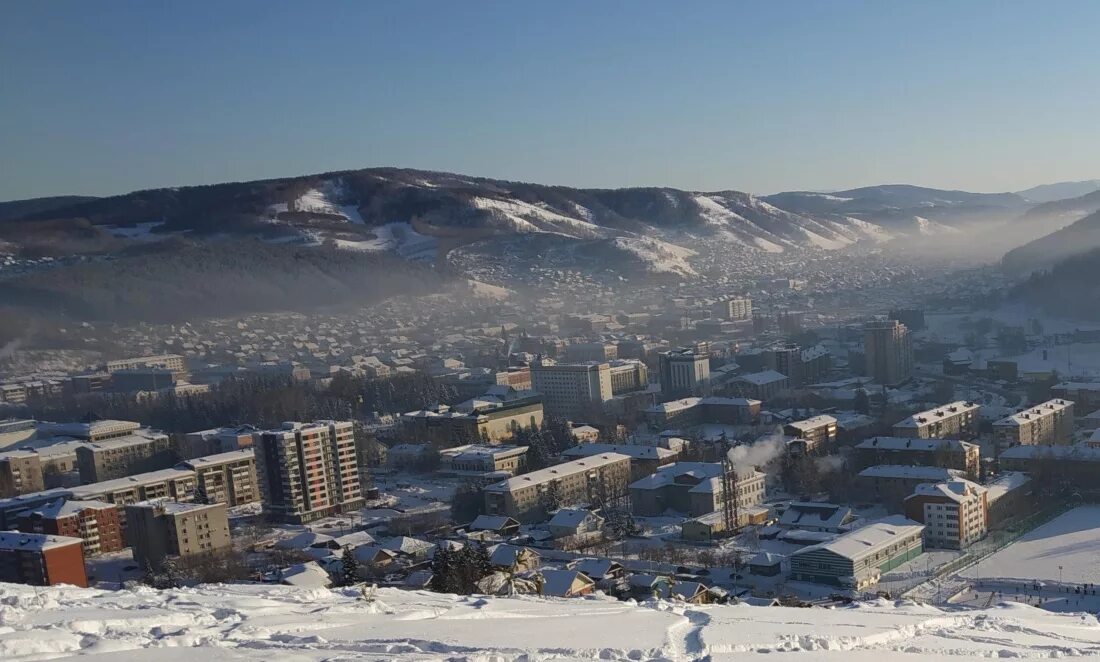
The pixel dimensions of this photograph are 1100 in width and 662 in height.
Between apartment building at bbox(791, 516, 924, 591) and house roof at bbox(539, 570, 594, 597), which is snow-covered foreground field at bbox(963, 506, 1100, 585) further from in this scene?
house roof at bbox(539, 570, 594, 597)

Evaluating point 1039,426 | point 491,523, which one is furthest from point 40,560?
point 1039,426

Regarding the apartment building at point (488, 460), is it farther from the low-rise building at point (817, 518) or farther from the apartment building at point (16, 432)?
the apartment building at point (16, 432)

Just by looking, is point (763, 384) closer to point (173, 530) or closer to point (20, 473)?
point (173, 530)

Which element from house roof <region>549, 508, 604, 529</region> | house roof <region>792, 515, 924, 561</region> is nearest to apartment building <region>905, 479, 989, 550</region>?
house roof <region>792, 515, 924, 561</region>

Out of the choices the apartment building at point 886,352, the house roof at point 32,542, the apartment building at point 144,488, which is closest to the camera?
the house roof at point 32,542

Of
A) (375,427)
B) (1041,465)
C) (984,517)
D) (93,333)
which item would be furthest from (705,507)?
(93,333)

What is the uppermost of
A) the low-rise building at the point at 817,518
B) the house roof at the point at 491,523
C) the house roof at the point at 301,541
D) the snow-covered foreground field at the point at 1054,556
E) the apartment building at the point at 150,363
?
the apartment building at the point at 150,363

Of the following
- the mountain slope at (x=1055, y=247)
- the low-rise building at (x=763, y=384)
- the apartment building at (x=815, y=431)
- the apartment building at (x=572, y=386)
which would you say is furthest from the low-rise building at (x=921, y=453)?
the mountain slope at (x=1055, y=247)

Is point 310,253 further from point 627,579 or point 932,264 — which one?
point 627,579
